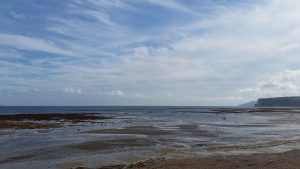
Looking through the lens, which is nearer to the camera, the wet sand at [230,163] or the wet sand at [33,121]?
the wet sand at [230,163]

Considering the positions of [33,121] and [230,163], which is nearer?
[230,163]

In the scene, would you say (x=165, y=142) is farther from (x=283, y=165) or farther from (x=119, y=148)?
(x=283, y=165)

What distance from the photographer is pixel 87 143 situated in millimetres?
27188

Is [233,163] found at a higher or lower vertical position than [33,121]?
lower

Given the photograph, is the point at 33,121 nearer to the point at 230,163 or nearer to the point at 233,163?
the point at 230,163

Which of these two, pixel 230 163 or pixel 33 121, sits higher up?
pixel 33 121

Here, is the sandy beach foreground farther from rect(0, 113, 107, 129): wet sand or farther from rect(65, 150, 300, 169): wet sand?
rect(0, 113, 107, 129): wet sand

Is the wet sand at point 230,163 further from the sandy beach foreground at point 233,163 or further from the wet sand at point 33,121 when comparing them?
the wet sand at point 33,121

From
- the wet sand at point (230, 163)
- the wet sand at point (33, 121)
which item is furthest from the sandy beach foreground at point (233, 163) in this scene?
the wet sand at point (33, 121)

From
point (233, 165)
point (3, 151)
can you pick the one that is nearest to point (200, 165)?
point (233, 165)

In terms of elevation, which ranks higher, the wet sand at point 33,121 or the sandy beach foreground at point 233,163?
the wet sand at point 33,121

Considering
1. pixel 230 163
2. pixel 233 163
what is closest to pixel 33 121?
pixel 230 163

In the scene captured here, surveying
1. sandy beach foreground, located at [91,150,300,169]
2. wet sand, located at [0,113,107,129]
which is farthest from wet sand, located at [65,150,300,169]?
wet sand, located at [0,113,107,129]

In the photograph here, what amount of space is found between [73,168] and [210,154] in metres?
7.76
